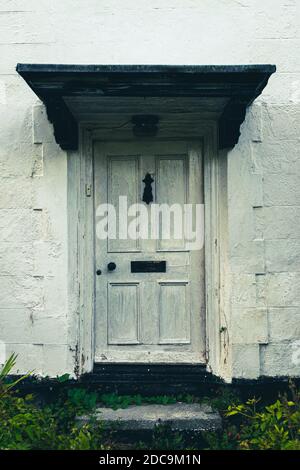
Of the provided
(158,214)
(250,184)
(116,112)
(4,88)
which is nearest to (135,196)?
(158,214)

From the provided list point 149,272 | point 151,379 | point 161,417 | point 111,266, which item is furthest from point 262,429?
point 111,266

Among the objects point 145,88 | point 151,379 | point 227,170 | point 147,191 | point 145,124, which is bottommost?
point 151,379

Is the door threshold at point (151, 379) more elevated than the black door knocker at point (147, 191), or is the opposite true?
the black door knocker at point (147, 191)

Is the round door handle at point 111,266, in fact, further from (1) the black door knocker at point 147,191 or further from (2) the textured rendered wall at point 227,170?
(1) the black door knocker at point 147,191

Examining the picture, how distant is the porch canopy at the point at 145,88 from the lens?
343 cm

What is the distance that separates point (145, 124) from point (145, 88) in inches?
27.9

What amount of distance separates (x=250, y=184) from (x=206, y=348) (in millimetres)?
1626

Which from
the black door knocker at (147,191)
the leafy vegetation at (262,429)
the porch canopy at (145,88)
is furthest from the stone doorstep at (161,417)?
the porch canopy at (145,88)

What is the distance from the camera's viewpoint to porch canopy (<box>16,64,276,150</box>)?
3.43 metres

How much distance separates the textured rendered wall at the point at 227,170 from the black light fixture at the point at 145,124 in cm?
53

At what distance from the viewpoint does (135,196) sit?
4566 millimetres

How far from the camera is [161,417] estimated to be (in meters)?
3.90

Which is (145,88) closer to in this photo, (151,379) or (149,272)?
(149,272)

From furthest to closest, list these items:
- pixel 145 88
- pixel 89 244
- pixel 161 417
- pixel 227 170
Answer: pixel 89 244
pixel 227 170
pixel 161 417
pixel 145 88
